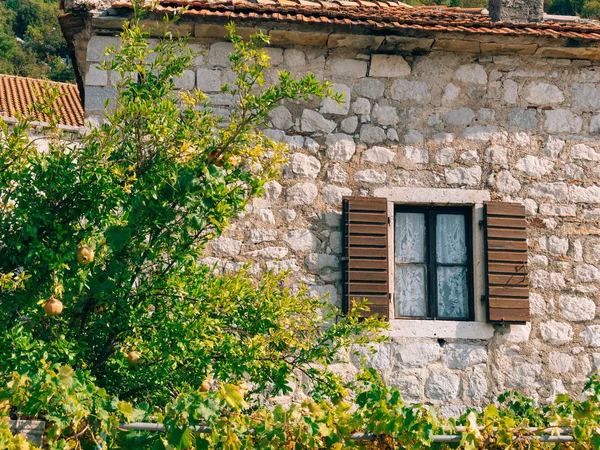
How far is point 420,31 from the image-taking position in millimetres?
6988

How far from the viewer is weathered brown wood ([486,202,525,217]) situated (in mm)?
6945

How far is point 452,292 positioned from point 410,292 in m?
0.36

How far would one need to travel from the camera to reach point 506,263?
690cm

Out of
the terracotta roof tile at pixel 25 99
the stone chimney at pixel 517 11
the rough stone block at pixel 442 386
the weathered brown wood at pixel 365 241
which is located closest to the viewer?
the rough stone block at pixel 442 386

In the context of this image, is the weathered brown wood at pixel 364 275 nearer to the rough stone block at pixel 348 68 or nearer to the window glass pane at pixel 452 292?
the window glass pane at pixel 452 292

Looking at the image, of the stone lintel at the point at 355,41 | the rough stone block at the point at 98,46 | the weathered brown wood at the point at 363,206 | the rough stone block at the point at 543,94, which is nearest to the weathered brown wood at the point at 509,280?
the weathered brown wood at the point at 363,206

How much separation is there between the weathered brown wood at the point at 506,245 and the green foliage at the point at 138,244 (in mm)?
2367

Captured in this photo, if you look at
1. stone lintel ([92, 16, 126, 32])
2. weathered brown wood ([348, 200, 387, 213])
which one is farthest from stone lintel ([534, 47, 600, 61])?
stone lintel ([92, 16, 126, 32])

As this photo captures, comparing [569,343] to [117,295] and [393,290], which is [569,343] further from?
[117,295]

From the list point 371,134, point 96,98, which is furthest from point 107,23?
point 371,134

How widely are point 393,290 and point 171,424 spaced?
3.26 m

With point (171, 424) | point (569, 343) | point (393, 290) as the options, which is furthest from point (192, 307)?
A: point (569, 343)

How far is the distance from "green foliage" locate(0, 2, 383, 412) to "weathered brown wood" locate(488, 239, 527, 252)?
237cm

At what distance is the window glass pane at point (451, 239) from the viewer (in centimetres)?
704
